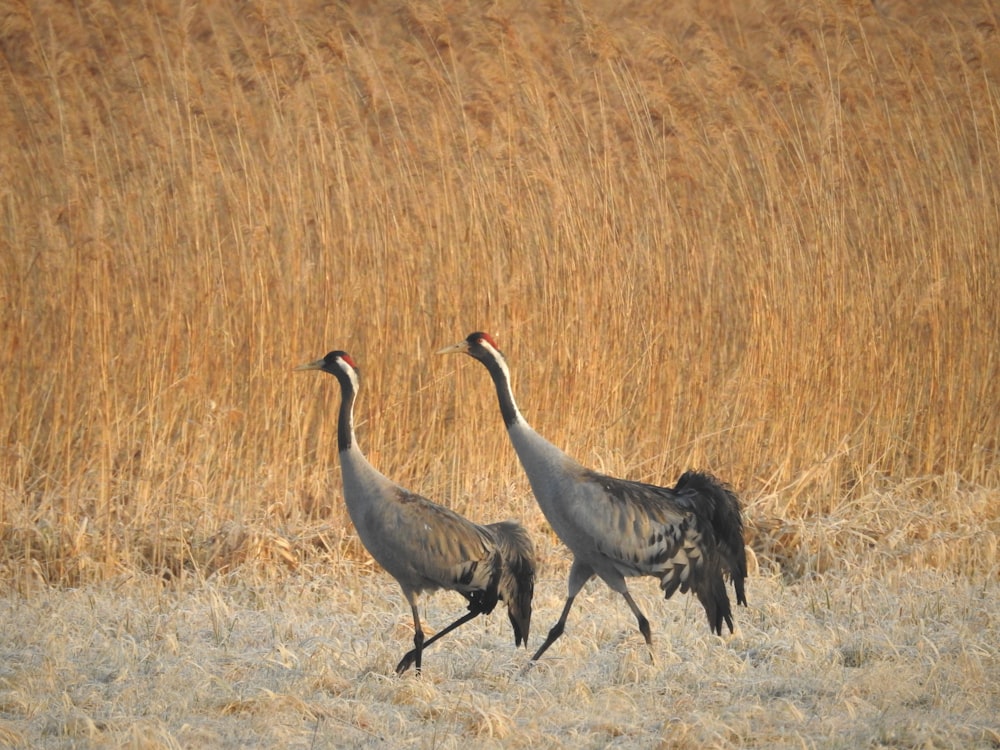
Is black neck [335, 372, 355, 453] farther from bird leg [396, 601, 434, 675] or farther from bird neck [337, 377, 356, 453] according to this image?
bird leg [396, 601, 434, 675]

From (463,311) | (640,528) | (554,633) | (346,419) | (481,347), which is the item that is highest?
(463,311)

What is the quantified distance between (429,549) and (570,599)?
1.78 ft

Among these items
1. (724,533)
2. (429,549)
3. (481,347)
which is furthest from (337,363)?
(724,533)

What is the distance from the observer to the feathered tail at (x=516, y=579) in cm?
444

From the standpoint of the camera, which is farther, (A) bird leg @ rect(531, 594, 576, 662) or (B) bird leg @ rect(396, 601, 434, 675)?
(A) bird leg @ rect(531, 594, 576, 662)

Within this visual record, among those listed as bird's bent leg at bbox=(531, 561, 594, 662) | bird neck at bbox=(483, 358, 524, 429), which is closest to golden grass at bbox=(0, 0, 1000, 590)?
bird's bent leg at bbox=(531, 561, 594, 662)

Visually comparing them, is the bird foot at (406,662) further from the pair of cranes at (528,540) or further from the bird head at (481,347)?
the bird head at (481,347)

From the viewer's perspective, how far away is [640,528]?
4.45 meters

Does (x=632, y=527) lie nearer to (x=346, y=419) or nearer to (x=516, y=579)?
(x=516, y=579)

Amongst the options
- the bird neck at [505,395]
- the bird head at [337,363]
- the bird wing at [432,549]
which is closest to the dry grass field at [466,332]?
the bird wing at [432,549]

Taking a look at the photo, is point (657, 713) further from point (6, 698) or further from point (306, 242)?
point (306, 242)

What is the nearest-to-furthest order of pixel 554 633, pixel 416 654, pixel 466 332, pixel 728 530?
pixel 416 654
pixel 554 633
pixel 728 530
pixel 466 332

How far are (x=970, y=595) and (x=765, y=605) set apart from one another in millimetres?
801

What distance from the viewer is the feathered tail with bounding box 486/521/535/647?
14.6 ft
